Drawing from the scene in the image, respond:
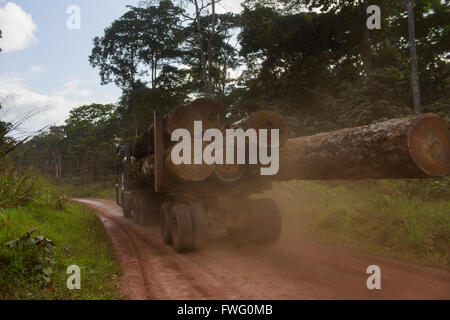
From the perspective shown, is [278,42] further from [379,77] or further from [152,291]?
[152,291]

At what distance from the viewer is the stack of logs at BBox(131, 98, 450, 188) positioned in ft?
12.0

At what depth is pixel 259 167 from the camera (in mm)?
6031

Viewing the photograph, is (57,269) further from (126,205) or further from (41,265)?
(126,205)

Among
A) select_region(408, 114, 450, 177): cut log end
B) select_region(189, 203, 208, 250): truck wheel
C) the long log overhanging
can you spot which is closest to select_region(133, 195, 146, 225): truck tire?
select_region(189, 203, 208, 250): truck wheel

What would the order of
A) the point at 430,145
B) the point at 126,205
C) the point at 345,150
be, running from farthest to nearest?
1. the point at 126,205
2. the point at 345,150
3. the point at 430,145

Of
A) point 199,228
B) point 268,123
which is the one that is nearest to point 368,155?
point 268,123

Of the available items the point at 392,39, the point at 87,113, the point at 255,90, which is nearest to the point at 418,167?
the point at 255,90

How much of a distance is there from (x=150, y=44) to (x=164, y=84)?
148 inches

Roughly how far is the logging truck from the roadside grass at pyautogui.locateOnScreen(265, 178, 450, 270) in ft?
6.22

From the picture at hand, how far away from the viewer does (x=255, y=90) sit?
60.0 ft

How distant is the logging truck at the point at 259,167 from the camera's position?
3709mm

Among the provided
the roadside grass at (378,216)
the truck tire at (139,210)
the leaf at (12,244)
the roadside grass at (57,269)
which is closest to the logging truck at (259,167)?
the roadside grass at (57,269)

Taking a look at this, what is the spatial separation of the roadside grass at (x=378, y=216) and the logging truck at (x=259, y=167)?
1894 millimetres

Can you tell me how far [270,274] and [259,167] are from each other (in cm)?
194
